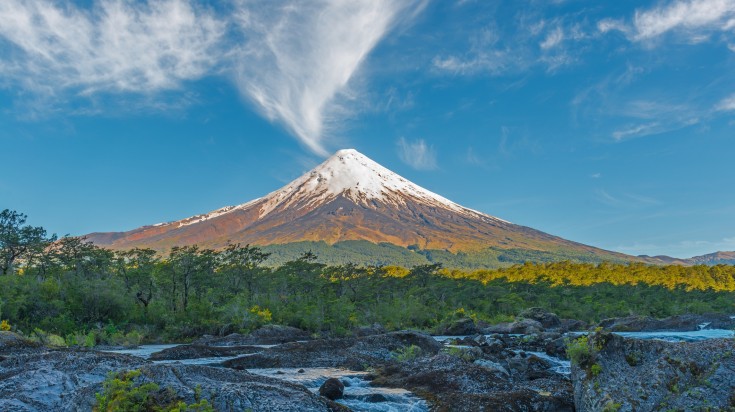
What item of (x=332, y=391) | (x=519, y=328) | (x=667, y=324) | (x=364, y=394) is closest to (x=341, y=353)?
(x=364, y=394)

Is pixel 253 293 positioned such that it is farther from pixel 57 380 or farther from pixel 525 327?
pixel 57 380

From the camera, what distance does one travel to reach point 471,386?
547 inches

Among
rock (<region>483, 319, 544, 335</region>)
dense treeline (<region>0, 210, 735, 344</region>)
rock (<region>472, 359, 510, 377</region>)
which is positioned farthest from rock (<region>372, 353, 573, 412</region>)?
rock (<region>483, 319, 544, 335</region>)

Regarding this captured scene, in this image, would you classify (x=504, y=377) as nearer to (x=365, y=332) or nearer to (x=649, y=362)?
(x=649, y=362)

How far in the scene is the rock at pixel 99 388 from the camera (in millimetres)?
7562

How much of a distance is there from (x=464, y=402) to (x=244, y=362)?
44.7 ft

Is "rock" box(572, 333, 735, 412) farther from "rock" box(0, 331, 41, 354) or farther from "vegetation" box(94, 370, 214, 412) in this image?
"rock" box(0, 331, 41, 354)

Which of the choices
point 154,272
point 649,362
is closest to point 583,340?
point 649,362

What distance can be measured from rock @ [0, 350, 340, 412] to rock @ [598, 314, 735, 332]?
50730mm

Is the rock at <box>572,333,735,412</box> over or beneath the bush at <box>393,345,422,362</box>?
over

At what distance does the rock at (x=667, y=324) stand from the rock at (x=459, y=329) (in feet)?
45.8

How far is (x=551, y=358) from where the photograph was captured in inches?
922

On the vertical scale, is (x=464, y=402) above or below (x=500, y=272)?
below

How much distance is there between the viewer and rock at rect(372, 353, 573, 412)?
11.1m
